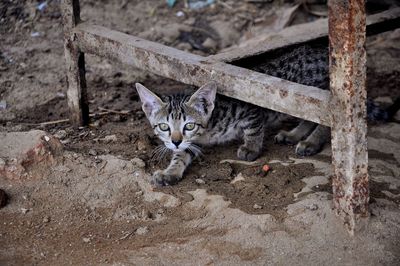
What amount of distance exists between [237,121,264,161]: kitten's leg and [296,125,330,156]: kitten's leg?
0.27 metres

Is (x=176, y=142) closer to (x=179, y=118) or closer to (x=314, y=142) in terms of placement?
(x=179, y=118)

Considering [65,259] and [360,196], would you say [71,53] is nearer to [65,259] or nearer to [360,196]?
[65,259]

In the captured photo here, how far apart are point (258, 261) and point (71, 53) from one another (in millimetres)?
2392

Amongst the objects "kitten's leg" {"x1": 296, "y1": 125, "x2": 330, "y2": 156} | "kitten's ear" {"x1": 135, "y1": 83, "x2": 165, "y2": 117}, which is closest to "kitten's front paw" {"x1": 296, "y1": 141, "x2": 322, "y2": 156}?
"kitten's leg" {"x1": 296, "y1": 125, "x2": 330, "y2": 156}

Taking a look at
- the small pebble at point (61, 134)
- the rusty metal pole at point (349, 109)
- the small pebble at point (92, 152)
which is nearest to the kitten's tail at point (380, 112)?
the rusty metal pole at point (349, 109)

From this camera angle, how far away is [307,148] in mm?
4777

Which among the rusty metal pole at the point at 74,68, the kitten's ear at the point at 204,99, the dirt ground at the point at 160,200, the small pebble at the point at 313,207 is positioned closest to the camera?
the dirt ground at the point at 160,200

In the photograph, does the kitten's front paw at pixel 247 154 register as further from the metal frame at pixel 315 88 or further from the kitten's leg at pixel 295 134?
the metal frame at pixel 315 88

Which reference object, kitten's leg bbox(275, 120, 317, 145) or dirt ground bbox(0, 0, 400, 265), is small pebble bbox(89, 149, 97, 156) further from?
kitten's leg bbox(275, 120, 317, 145)

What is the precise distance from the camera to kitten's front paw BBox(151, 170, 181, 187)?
4395 mm

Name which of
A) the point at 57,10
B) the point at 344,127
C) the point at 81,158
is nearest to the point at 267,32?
the point at 57,10

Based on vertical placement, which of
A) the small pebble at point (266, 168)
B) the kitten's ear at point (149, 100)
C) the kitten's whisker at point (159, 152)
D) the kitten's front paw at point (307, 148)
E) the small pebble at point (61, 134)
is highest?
the kitten's ear at point (149, 100)

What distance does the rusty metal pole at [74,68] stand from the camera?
5.14m

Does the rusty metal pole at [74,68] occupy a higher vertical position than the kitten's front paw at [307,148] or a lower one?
higher
